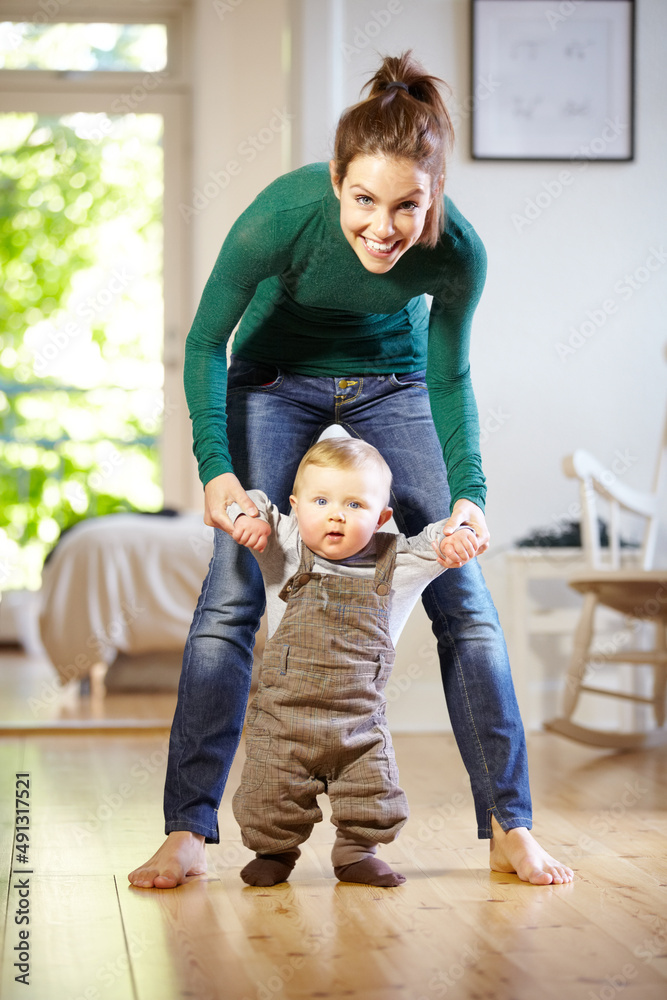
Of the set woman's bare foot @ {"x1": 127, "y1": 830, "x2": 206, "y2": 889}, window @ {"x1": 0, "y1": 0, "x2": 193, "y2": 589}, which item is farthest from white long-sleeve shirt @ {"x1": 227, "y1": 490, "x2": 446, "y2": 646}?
window @ {"x1": 0, "y1": 0, "x2": 193, "y2": 589}

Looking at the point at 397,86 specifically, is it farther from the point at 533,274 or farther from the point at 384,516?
the point at 533,274

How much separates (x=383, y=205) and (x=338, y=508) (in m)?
0.37

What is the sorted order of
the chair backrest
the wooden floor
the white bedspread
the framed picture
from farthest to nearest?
the white bedspread < the framed picture < the chair backrest < the wooden floor

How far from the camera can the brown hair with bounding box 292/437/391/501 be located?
4.47 feet

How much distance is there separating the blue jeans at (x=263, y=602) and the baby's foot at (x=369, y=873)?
14 centimetres

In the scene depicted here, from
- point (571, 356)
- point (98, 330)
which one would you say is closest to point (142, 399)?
point (98, 330)

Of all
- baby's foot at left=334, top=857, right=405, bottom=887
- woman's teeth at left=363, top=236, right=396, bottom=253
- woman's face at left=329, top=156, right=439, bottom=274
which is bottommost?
baby's foot at left=334, top=857, right=405, bottom=887

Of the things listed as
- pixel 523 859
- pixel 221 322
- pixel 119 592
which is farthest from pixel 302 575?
pixel 119 592

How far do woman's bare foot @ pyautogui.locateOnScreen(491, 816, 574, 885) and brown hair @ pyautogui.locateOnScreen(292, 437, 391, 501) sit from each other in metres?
0.47

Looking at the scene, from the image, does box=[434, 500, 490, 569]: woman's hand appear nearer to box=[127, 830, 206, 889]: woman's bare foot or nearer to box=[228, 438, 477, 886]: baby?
box=[228, 438, 477, 886]: baby

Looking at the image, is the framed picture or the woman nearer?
the woman

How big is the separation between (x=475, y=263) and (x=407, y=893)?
0.78 metres

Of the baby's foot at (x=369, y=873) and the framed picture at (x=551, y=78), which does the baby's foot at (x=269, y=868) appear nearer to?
the baby's foot at (x=369, y=873)

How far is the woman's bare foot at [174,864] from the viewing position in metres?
1.32
